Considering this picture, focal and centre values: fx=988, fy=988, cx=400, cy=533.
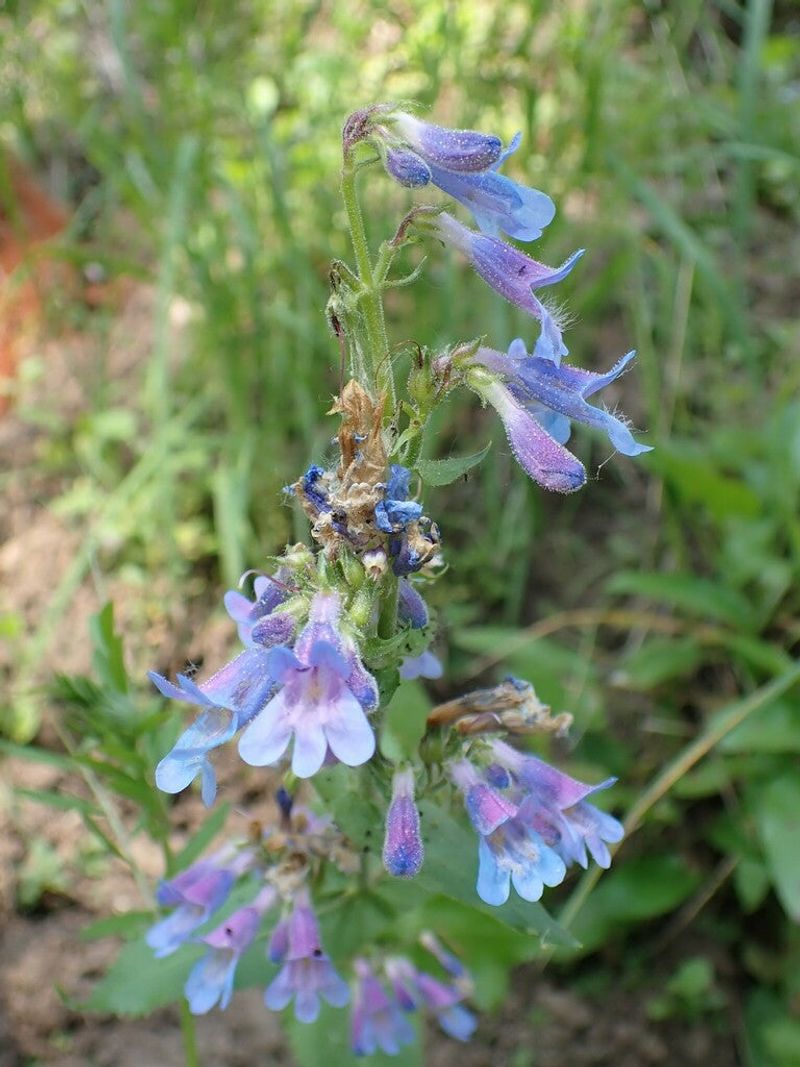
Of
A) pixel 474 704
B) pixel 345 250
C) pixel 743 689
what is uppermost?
pixel 474 704

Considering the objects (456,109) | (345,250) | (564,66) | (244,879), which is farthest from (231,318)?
(244,879)

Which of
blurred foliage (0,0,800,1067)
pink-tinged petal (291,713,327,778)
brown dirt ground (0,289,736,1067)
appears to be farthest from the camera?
blurred foliage (0,0,800,1067)

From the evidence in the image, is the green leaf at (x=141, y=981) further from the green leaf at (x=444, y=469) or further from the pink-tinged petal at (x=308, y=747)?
the green leaf at (x=444, y=469)

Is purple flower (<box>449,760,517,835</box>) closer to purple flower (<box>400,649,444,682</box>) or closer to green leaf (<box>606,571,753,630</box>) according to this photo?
purple flower (<box>400,649,444,682</box>)

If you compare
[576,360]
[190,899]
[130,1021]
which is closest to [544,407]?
[190,899]

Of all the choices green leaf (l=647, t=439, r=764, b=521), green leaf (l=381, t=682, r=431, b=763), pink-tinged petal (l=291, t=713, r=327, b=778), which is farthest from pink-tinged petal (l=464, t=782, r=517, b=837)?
green leaf (l=647, t=439, r=764, b=521)

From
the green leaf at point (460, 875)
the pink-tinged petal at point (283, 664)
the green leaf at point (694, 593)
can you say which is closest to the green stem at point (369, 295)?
the pink-tinged petal at point (283, 664)

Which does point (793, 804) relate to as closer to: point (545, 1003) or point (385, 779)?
point (545, 1003)
